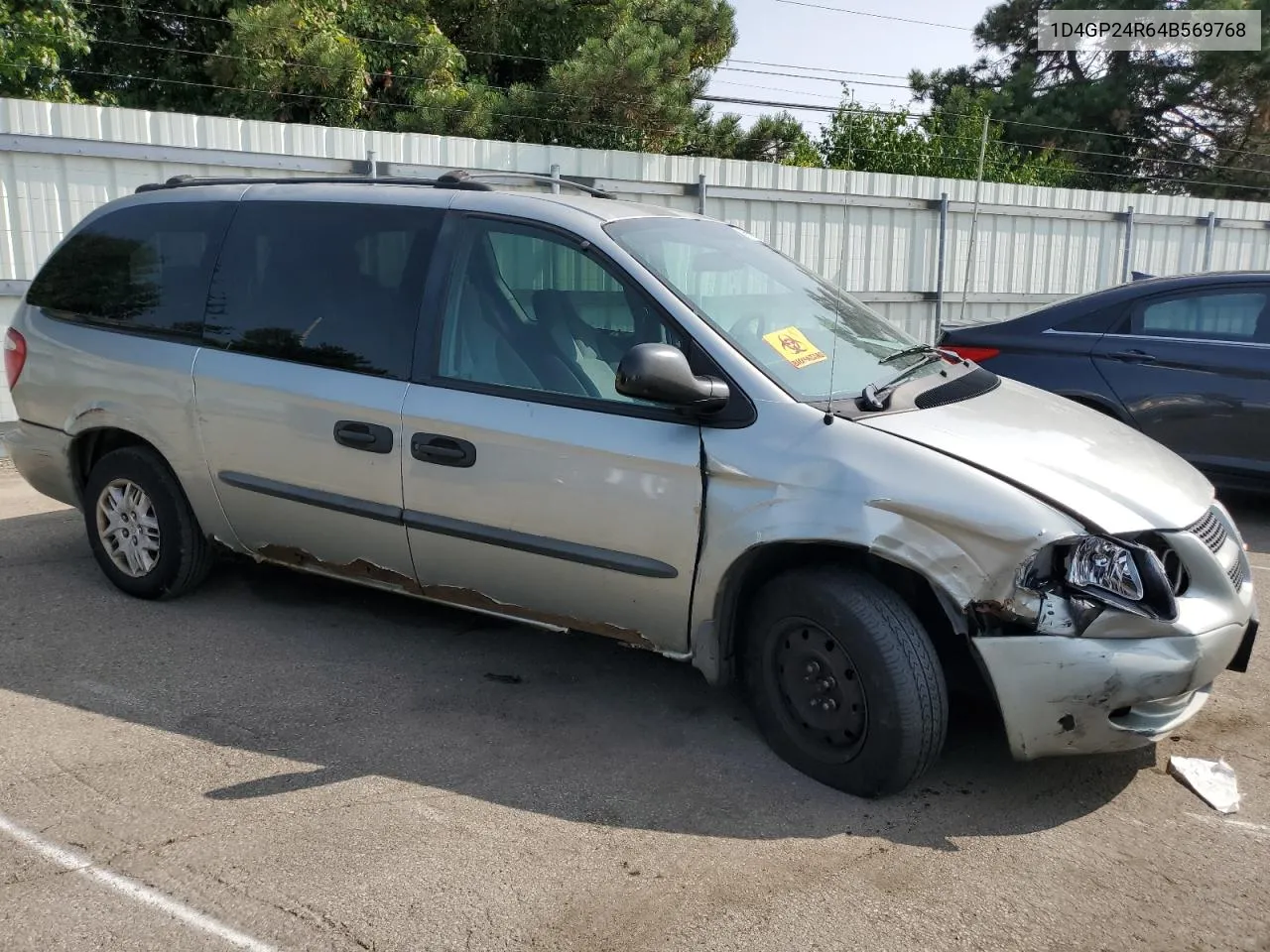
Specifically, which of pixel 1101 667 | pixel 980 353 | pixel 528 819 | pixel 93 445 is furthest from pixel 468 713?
pixel 980 353

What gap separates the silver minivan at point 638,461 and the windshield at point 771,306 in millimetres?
17

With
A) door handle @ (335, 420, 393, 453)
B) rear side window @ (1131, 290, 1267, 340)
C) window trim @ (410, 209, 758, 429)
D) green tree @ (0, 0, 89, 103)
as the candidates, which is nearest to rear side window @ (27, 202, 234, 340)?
door handle @ (335, 420, 393, 453)

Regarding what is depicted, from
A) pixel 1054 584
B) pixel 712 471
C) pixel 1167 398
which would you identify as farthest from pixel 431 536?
pixel 1167 398

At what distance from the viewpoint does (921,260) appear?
13.3m

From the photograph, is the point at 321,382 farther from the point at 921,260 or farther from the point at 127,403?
the point at 921,260

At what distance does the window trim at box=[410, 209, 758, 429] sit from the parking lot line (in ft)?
6.25

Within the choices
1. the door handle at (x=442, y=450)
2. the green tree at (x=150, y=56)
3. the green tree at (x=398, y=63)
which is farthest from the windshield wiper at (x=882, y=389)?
the green tree at (x=150, y=56)

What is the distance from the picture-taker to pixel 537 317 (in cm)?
417

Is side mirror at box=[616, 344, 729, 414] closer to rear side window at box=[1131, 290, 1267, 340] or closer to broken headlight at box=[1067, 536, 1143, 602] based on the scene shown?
broken headlight at box=[1067, 536, 1143, 602]

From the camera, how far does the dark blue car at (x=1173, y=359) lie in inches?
266

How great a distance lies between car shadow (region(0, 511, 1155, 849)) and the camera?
3.55m

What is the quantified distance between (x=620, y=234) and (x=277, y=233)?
5.16ft

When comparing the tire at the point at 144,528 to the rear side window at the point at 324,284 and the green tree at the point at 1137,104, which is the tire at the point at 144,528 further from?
the green tree at the point at 1137,104

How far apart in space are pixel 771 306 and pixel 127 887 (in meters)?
2.78
